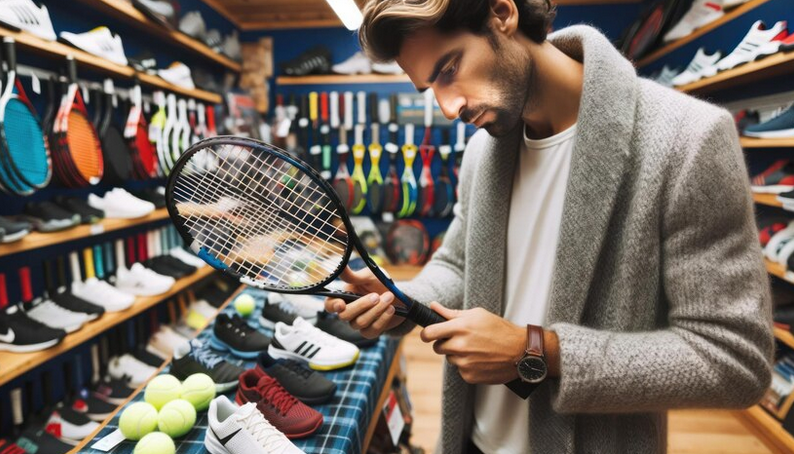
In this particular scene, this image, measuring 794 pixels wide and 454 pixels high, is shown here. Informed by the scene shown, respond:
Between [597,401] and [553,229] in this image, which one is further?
[553,229]

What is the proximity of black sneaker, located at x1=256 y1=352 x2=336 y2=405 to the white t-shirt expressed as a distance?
0.51m

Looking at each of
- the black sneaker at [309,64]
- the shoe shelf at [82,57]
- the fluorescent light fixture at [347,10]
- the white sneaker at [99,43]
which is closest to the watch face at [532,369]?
the fluorescent light fixture at [347,10]

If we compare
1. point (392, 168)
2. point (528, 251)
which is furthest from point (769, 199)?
point (392, 168)

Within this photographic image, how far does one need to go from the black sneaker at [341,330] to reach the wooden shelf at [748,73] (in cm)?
231

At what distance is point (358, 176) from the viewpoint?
4309 millimetres

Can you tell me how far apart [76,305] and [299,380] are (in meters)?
1.45

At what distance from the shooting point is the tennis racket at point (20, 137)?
168cm

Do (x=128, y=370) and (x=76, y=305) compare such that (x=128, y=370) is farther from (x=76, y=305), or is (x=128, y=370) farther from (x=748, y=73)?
(x=748, y=73)

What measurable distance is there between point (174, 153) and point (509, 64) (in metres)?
2.68

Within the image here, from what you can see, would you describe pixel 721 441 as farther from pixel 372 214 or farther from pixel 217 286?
pixel 217 286

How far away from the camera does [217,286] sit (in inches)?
142

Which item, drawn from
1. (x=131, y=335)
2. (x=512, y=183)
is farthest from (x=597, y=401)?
(x=131, y=335)

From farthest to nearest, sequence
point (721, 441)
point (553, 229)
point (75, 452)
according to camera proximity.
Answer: point (721, 441) < point (75, 452) < point (553, 229)

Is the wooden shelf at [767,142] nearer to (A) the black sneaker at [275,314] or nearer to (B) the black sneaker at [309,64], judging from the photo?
(A) the black sneaker at [275,314]
